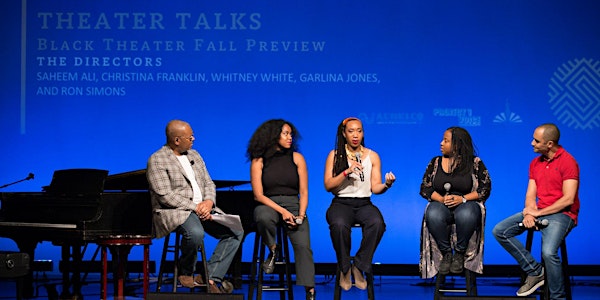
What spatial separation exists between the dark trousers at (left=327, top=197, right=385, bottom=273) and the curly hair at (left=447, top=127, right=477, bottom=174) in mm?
645

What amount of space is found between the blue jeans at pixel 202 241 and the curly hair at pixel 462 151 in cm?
Answer: 154

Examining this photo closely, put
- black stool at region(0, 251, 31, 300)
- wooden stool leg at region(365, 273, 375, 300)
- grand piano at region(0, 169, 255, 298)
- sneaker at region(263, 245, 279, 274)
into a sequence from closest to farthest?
black stool at region(0, 251, 31, 300) → wooden stool leg at region(365, 273, 375, 300) → sneaker at region(263, 245, 279, 274) → grand piano at region(0, 169, 255, 298)

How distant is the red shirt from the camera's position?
548cm

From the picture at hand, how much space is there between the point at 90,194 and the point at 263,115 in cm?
241

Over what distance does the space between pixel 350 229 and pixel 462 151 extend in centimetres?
93

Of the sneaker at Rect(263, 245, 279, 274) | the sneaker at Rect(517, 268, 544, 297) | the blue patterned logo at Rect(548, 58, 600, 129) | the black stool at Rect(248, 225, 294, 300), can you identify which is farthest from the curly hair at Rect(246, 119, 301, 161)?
the blue patterned logo at Rect(548, 58, 600, 129)

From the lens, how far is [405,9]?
8.07 metres

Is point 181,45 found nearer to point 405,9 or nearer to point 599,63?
point 405,9

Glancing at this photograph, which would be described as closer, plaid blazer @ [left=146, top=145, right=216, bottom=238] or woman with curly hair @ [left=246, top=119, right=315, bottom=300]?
woman with curly hair @ [left=246, top=119, right=315, bottom=300]

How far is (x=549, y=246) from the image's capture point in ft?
17.6

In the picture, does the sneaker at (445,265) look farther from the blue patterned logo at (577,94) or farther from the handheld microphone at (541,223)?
the blue patterned logo at (577,94)

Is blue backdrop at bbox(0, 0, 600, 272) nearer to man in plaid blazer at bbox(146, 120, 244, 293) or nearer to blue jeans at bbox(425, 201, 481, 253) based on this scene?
man in plaid blazer at bbox(146, 120, 244, 293)

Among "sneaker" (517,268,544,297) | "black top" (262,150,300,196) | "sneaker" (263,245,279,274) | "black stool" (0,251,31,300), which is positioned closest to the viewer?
"black stool" (0,251,31,300)

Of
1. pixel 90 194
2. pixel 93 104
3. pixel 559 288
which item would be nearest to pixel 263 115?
pixel 93 104
